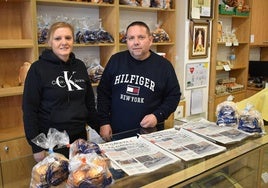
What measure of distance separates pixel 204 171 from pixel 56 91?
95cm

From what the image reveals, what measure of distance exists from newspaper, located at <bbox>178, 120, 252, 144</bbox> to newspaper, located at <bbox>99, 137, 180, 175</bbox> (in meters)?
0.33

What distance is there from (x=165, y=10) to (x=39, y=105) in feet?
7.75

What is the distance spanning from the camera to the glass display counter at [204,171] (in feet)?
3.34

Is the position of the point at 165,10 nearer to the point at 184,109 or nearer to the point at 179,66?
the point at 179,66

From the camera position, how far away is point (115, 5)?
296 cm

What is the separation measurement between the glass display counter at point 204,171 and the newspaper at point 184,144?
0.12 feet

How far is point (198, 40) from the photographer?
3.90m

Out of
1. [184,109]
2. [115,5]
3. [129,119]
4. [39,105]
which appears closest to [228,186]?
[129,119]

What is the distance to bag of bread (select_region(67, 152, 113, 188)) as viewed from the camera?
0.87 m

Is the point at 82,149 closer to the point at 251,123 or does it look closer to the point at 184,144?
the point at 184,144

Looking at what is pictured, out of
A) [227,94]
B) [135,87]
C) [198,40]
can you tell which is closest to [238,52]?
[227,94]

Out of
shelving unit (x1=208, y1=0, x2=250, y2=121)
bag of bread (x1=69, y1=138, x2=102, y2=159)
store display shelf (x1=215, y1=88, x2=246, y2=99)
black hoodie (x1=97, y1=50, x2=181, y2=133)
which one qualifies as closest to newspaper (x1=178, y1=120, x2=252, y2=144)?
black hoodie (x1=97, y1=50, x2=181, y2=133)

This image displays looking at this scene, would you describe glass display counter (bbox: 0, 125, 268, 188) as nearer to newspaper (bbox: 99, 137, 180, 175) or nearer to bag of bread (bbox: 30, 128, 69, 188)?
newspaper (bbox: 99, 137, 180, 175)

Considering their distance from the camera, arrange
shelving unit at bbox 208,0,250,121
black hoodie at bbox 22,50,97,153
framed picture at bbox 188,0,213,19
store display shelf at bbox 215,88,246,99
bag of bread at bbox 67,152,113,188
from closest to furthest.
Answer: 1. bag of bread at bbox 67,152,113,188
2. black hoodie at bbox 22,50,97,153
3. framed picture at bbox 188,0,213,19
4. store display shelf at bbox 215,88,246,99
5. shelving unit at bbox 208,0,250,121
